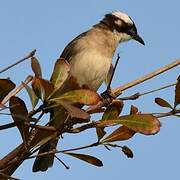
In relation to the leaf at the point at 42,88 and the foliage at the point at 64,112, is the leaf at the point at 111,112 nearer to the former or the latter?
the foliage at the point at 64,112

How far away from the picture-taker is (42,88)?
1.83 metres

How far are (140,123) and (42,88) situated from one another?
39 centimetres

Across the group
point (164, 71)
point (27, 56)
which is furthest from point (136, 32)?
point (27, 56)

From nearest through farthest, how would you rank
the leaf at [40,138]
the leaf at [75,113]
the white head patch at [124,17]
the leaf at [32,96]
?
the leaf at [75,113] < the leaf at [40,138] < the leaf at [32,96] < the white head patch at [124,17]

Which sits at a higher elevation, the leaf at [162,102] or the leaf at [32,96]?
the leaf at [32,96]

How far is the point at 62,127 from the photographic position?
1.74 meters

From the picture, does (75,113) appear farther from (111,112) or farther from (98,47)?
(98,47)

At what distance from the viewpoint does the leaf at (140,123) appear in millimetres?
1867

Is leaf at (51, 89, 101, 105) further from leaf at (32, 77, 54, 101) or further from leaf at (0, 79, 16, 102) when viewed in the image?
leaf at (0, 79, 16, 102)

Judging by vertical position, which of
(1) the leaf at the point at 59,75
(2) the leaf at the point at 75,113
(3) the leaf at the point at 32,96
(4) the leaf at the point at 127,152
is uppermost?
(1) the leaf at the point at 59,75

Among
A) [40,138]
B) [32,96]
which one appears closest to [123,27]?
[32,96]

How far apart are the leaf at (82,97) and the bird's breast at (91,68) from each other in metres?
Result: 3.12

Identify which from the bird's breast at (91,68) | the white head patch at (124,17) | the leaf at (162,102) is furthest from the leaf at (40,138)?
the white head patch at (124,17)

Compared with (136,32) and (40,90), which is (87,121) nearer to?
(40,90)
